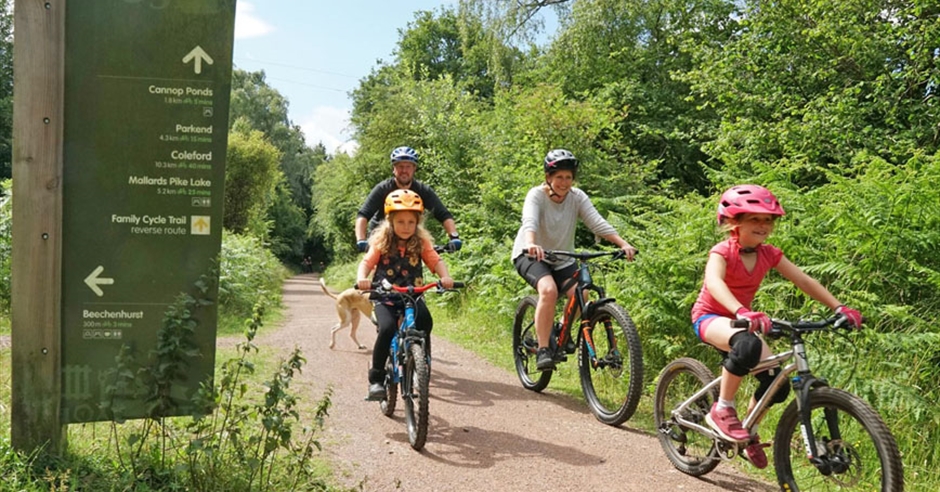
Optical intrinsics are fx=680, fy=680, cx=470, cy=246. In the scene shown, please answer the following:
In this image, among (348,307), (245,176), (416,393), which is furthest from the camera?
(245,176)

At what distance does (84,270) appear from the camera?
11.1 feet

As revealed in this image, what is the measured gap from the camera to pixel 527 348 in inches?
259

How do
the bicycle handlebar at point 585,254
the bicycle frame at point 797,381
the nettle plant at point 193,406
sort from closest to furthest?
the nettle plant at point 193,406
the bicycle frame at point 797,381
the bicycle handlebar at point 585,254

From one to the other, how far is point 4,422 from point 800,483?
478 cm

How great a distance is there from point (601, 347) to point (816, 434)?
2.48 meters

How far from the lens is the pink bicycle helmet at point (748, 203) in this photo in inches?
150

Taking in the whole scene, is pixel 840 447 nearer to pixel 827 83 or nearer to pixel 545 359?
pixel 545 359

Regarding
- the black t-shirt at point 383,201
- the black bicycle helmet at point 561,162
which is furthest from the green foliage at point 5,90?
the black bicycle helmet at point 561,162

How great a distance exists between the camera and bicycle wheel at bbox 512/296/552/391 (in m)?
6.54

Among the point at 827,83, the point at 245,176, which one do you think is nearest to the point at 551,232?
the point at 827,83

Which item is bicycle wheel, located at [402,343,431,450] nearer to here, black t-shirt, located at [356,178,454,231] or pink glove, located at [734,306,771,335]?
pink glove, located at [734,306,771,335]

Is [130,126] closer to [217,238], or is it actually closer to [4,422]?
[217,238]

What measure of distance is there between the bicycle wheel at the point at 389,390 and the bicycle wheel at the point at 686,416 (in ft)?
6.57

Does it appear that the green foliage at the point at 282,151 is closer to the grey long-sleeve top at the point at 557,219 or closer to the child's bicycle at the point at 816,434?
the grey long-sleeve top at the point at 557,219
